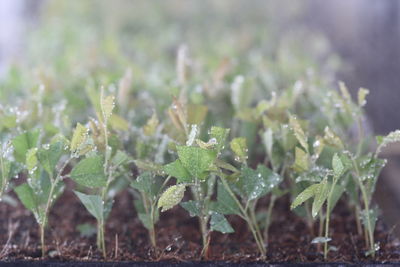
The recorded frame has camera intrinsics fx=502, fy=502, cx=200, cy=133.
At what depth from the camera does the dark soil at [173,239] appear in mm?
812

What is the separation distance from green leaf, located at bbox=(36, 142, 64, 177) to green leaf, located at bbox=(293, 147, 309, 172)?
1.21 feet

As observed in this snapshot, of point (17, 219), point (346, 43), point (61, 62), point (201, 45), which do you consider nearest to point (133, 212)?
point (17, 219)

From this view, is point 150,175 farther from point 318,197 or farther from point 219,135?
point 318,197

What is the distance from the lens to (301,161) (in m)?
0.81

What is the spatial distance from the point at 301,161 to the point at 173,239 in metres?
0.28

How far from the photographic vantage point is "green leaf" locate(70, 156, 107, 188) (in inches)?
30.1

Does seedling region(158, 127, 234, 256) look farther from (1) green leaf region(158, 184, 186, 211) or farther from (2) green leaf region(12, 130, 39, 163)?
(2) green leaf region(12, 130, 39, 163)

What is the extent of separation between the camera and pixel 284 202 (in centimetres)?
110

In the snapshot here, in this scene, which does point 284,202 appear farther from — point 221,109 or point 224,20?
point 224,20

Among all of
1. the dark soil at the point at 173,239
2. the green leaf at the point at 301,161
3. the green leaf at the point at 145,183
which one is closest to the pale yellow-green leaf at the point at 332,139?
the green leaf at the point at 301,161

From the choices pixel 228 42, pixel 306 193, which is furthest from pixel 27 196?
pixel 228 42

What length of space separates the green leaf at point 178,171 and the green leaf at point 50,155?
175 mm

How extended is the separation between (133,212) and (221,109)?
0.33 m

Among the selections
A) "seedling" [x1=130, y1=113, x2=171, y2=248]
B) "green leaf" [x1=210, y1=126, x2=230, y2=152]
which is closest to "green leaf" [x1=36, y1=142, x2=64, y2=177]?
"seedling" [x1=130, y1=113, x2=171, y2=248]
